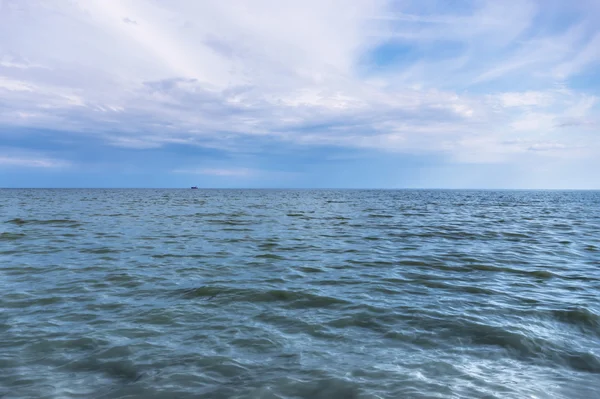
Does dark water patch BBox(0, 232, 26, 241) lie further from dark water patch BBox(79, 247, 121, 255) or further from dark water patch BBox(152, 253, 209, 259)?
dark water patch BBox(152, 253, 209, 259)

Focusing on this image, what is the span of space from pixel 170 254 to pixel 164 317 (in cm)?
841

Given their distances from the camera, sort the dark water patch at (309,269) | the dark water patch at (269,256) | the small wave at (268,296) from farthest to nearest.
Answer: the dark water patch at (269,256) < the dark water patch at (309,269) < the small wave at (268,296)

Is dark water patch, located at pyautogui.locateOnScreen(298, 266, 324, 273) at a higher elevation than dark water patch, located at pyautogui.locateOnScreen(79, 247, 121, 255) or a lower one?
lower

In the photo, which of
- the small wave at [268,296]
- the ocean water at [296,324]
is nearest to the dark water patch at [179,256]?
the ocean water at [296,324]

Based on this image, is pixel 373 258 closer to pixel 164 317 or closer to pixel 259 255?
pixel 259 255

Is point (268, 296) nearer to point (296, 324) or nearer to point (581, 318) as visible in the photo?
point (296, 324)

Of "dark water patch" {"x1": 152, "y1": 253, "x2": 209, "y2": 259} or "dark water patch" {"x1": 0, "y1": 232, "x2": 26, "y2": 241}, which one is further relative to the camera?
"dark water patch" {"x1": 0, "y1": 232, "x2": 26, "y2": 241}

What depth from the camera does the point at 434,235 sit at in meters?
23.9

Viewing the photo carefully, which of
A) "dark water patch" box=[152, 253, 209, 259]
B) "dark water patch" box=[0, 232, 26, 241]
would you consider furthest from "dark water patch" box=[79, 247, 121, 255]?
"dark water patch" box=[0, 232, 26, 241]

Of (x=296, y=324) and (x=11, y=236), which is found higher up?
(x=11, y=236)

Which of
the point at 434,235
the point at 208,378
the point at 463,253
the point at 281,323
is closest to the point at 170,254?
the point at 281,323

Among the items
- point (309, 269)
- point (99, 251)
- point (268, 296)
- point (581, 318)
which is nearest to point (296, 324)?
point (268, 296)

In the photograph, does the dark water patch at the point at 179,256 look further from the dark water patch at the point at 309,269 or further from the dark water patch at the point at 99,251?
the dark water patch at the point at 309,269

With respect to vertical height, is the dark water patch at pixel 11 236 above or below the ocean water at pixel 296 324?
above
